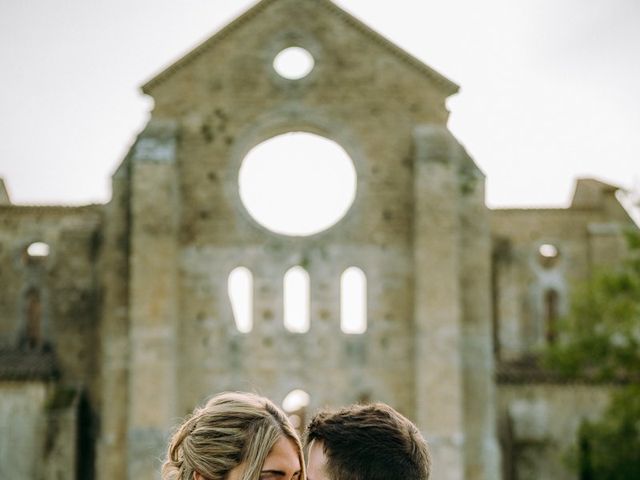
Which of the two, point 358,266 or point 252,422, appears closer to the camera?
point 252,422

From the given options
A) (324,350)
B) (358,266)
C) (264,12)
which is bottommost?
(324,350)

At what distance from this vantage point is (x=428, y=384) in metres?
Result: 24.9

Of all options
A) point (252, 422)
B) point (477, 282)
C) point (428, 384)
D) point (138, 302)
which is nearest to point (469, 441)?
point (428, 384)

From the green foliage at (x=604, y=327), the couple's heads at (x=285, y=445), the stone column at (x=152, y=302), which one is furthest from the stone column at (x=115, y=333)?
the couple's heads at (x=285, y=445)

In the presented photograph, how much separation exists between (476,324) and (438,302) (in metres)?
1.43

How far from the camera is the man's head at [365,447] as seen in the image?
4012 millimetres

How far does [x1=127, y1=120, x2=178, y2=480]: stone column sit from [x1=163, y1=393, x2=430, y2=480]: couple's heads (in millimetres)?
20212

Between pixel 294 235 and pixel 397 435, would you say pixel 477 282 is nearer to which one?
pixel 294 235

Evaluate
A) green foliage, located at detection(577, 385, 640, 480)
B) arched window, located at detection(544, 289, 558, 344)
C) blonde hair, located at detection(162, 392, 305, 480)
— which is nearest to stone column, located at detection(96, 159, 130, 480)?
green foliage, located at detection(577, 385, 640, 480)

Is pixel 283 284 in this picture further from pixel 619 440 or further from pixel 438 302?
pixel 619 440

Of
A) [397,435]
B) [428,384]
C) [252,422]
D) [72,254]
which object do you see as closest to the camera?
[397,435]

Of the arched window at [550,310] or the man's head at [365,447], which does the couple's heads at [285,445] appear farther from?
the arched window at [550,310]

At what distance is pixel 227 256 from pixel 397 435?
71.4ft

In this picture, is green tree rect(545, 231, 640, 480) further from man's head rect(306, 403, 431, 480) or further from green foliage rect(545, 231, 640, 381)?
man's head rect(306, 403, 431, 480)
